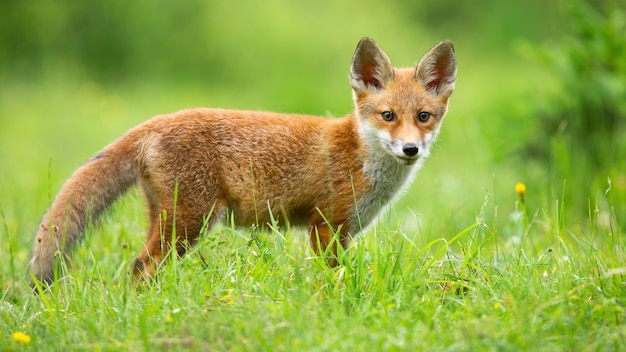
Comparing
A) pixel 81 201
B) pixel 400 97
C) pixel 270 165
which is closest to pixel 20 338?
pixel 81 201

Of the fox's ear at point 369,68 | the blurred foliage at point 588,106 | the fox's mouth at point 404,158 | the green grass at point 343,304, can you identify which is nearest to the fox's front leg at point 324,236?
the green grass at point 343,304

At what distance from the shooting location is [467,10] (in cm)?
1928

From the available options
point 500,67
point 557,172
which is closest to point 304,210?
point 557,172

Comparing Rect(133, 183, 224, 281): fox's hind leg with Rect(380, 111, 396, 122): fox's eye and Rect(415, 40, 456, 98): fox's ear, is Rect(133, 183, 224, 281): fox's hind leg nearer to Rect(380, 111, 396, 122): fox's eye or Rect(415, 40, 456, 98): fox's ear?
Rect(380, 111, 396, 122): fox's eye

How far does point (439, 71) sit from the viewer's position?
5.95 metres

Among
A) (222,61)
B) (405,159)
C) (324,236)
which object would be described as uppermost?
(405,159)

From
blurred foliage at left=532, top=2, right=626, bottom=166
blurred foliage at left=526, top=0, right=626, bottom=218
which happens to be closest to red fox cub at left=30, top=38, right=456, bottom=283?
blurred foliage at left=526, top=0, right=626, bottom=218

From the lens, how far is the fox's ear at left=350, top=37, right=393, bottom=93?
5.74 meters

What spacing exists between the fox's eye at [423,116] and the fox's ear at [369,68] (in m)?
0.39

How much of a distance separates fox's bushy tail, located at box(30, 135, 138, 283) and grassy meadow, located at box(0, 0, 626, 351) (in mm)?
125

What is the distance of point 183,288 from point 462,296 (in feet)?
5.13

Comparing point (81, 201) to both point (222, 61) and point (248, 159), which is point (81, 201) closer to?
point (248, 159)

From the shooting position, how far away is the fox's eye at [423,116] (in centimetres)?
565

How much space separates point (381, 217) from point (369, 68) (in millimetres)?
1145
